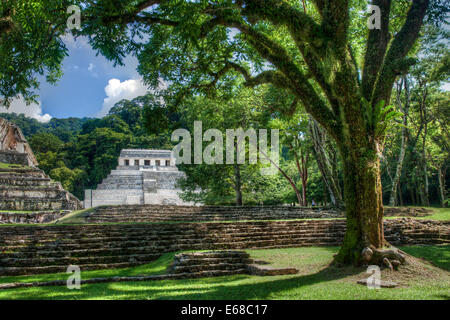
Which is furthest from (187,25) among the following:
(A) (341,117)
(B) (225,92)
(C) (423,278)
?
(C) (423,278)

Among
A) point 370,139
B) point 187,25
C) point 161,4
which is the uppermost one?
point 161,4

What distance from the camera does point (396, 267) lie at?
5.96 metres

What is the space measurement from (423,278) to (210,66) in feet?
22.3

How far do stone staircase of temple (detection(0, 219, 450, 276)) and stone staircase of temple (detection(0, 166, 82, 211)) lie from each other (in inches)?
330

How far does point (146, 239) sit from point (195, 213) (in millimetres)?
5943

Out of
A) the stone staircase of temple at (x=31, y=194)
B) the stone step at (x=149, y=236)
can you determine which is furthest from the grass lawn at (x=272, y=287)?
the stone staircase of temple at (x=31, y=194)

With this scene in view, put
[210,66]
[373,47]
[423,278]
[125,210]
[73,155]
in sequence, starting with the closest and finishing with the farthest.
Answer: [423,278] → [373,47] → [210,66] → [125,210] → [73,155]

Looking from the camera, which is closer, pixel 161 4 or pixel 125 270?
pixel 161 4

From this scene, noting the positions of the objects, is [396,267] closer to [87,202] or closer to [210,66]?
[210,66]

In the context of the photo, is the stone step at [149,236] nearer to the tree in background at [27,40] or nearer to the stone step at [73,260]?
the stone step at [73,260]

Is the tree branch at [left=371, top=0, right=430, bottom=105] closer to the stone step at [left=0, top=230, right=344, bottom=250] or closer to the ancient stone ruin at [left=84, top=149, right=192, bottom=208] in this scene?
the stone step at [left=0, top=230, right=344, bottom=250]

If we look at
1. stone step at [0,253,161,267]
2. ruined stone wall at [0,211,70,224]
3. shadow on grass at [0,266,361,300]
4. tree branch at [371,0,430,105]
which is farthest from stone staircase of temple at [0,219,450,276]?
ruined stone wall at [0,211,70,224]

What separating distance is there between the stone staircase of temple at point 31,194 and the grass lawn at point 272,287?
1143cm

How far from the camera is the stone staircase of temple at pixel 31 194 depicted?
16484 millimetres
